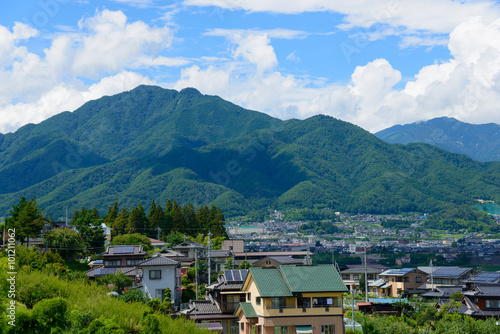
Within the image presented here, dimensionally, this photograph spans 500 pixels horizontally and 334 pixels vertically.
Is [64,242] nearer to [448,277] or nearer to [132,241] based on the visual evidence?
[132,241]

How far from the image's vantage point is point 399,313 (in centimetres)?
4241

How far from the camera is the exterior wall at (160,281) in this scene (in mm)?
39438

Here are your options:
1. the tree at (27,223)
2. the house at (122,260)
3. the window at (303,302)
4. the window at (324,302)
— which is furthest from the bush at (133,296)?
the tree at (27,223)

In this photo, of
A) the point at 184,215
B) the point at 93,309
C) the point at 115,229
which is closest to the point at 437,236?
the point at 184,215

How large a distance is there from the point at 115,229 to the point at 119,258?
75.8 ft

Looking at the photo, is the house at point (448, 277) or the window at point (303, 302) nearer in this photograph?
the window at point (303, 302)

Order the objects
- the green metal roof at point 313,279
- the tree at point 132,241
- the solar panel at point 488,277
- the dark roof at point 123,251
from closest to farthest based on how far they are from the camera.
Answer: the green metal roof at point 313,279
the dark roof at point 123,251
the solar panel at point 488,277
the tree at point 132,241

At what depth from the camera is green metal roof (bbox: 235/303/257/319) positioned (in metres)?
26.3

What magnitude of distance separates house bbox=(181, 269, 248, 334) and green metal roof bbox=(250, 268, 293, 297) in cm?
365

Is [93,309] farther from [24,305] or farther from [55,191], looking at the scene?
[55,191]

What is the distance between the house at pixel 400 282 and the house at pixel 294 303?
38.9 meters

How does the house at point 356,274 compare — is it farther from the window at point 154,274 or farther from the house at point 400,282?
the window at point 154,274

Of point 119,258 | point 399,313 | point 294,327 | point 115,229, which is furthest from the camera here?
point 115,229

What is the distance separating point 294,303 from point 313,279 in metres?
1.67
